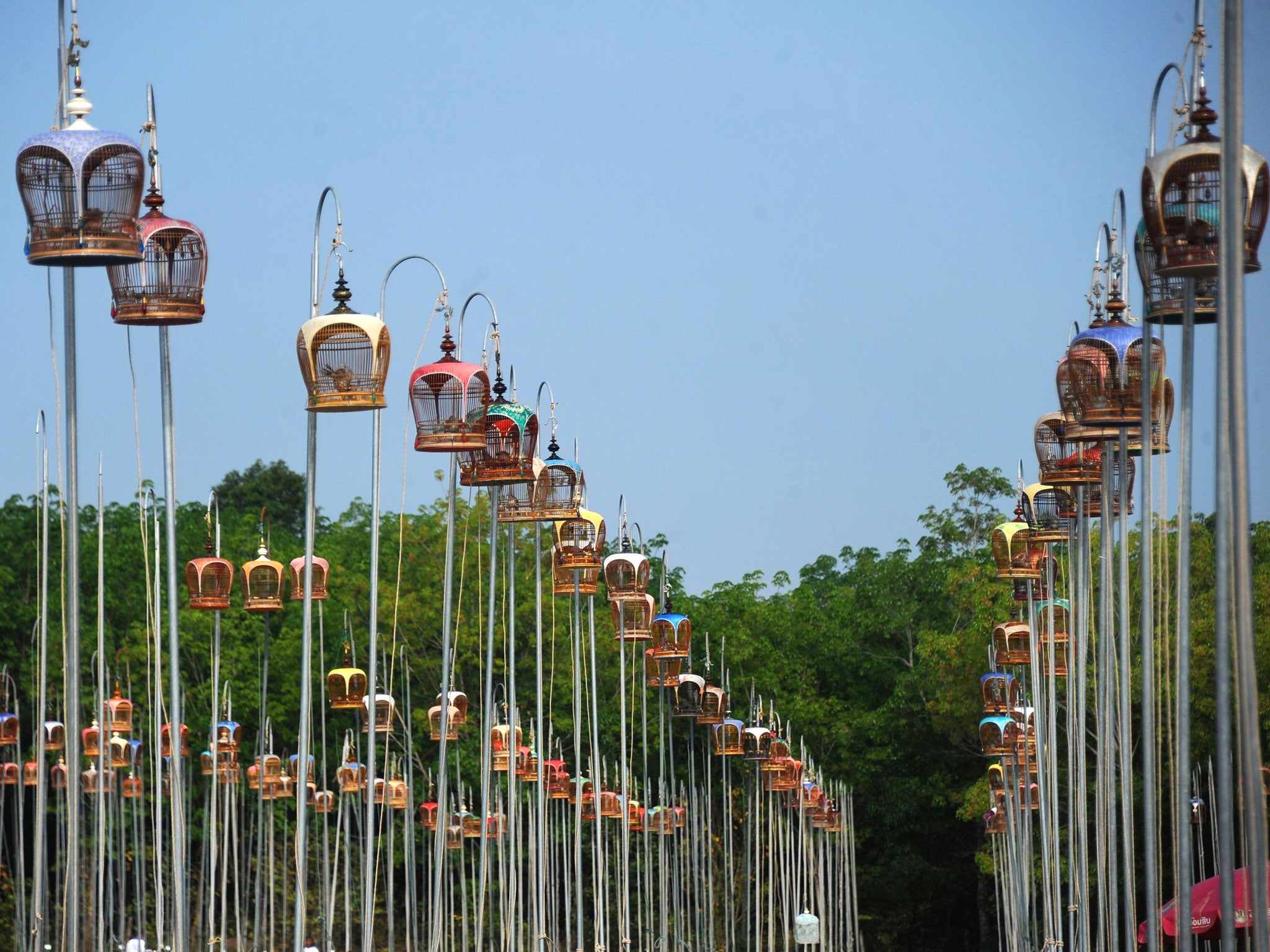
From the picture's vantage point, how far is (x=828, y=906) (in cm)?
3703

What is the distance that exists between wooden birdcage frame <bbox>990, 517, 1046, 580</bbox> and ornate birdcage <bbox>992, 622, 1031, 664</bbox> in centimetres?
207

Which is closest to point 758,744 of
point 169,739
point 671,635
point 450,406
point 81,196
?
point 671,635

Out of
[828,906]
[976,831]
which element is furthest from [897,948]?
[828,906]

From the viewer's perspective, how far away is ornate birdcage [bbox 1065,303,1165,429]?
36.2 feet

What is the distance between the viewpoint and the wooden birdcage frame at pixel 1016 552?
60.0ft

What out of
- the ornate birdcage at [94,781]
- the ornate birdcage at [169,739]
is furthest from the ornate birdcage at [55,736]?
the ornate birdcage at [169,739]

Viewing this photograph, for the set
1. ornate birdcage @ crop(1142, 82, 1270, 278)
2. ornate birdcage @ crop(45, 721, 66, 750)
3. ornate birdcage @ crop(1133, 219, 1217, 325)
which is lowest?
ornate birdcage @ crop(45, 721, 66, 750)

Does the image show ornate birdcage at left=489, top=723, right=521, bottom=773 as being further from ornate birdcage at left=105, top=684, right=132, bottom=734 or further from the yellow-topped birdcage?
the yellow-topped birdcage

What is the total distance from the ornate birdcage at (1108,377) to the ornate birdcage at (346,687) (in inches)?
521

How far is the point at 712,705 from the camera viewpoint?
27.9 metres

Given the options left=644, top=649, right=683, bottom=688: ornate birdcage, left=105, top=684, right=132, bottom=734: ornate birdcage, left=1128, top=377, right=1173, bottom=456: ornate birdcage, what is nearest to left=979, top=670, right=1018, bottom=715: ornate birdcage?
left=644, top=649, right=683, bottom=688: ornate birdcage

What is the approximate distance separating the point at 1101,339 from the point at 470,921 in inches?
1088

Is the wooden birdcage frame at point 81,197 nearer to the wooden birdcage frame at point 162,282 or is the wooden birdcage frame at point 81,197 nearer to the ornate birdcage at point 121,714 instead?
the wooden birdcage frame at point 162,282

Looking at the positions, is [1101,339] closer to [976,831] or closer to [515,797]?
[515,797]
